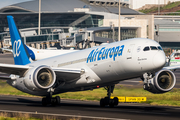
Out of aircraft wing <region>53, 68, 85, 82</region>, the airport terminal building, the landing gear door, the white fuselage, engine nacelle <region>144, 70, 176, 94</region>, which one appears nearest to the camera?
the white fuselage

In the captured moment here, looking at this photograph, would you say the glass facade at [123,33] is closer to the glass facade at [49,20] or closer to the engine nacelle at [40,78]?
the glass facade at [49,20]

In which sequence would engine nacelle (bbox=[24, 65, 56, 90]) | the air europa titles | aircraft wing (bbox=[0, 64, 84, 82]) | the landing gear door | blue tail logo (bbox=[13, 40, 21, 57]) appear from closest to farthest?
1. the landing gear door
2. the air europa titles
3. engine nacelle (bbox=[24, 65, 56, 90])
4. aircraft wing (bbox=[0, 64, 84, 82])
5. blue tail logo (bbox=[13, 40, 21, 57])

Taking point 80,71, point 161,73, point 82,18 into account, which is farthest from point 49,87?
point 82,18

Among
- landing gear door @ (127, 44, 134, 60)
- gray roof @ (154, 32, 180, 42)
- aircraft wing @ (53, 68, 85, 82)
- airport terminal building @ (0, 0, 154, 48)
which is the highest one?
airport terminal building @ (0, 0, 154, 48)

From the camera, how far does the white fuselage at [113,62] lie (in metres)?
27.1

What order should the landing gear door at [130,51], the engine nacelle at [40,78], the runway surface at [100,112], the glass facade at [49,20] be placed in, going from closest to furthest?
the runway surface at [100,112], the landing gear door at [130,51], the engine nacelle at [40,78], the glass facade at [49,20]

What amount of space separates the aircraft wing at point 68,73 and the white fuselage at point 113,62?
40cm

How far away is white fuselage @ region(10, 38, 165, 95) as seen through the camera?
2712cm

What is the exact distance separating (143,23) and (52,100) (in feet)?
426

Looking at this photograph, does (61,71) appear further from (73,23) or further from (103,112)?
(73,23)

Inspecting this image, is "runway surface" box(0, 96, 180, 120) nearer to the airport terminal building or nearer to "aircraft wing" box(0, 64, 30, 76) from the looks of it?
"aircraft wing" box(0, 64, 30, 76)

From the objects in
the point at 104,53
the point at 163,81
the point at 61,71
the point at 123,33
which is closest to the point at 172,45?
the point at 123,33

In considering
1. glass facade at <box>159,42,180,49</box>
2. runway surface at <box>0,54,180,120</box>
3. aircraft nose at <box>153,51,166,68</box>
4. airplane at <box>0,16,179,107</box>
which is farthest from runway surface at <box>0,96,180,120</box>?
glass facade at <box>159,42,180,49</box>

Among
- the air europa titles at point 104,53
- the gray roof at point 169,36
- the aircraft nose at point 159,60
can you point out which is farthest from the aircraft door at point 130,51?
the gray roof at point 169,36
